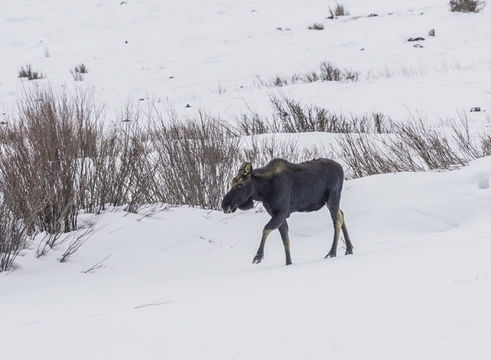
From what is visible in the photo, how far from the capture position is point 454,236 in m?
5.05

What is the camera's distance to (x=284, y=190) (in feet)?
15.1

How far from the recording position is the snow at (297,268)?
9.15ft

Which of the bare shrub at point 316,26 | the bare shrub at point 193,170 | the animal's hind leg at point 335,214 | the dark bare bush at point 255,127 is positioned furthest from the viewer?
the bare shrub at point 316,26

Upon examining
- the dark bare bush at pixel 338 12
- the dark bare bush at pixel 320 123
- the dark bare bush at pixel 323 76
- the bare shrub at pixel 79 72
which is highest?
the dark bare bush at pixel 338 12

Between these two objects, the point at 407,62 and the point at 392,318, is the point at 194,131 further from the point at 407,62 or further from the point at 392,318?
the point at 407,62

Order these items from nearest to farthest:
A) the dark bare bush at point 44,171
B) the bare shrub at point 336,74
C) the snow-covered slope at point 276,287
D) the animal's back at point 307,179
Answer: the snow-covered slope at point 276,287 < the animal's back at point 307,179 < the dark bare bush at point 44,171 < the bare shrub at point 336,74

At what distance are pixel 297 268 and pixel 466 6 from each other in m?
15.1

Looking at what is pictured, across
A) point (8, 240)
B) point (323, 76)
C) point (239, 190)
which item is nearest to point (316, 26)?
point (323, 76)

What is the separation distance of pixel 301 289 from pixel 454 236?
183 cm

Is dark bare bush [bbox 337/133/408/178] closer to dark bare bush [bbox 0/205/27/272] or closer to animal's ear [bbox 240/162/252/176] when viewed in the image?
animal's ear [bbox 240/162/252/176]

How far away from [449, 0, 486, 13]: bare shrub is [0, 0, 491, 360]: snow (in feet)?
7.77

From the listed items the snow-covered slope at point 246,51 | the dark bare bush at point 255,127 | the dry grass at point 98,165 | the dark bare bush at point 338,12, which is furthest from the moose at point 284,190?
the dark bare bush at point 338,12

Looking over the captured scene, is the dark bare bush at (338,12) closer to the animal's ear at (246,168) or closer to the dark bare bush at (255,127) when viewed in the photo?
the dark bare bush at (255,127)

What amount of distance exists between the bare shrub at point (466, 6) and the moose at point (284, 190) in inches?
564
